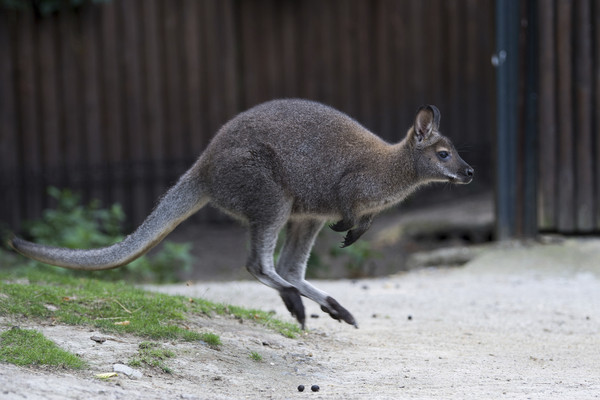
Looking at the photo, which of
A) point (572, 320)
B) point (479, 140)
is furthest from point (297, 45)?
point (572, 320)

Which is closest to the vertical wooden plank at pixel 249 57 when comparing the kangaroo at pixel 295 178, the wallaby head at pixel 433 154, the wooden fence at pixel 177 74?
the wooden fence at pixel 177 74

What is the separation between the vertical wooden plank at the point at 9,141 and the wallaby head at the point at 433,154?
7.57 meters

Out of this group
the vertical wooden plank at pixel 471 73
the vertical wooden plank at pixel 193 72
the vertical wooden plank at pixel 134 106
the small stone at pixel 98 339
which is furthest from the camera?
the vertical wooden plank at pixel 471 73

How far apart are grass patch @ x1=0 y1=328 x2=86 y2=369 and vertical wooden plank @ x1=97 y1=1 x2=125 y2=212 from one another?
→ 7680 millimetres

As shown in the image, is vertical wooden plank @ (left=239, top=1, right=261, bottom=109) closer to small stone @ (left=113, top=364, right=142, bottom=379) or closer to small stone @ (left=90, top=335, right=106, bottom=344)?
small stone @ (left=90, top=335, right=106, bottom=344)

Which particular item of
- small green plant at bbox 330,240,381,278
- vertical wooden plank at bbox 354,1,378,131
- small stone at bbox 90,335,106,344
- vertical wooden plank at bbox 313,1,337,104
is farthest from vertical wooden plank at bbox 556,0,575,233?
small stone at bbox 90,335,106,344

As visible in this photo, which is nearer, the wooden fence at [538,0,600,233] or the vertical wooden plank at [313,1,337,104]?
the wooden fence at [538,0,600,233]

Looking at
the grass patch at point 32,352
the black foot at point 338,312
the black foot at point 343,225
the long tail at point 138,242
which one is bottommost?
the black foot at point 338,312

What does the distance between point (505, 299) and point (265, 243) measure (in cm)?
296

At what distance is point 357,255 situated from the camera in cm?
1023

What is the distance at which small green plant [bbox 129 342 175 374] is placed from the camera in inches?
191

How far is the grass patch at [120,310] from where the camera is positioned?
17.9 feet

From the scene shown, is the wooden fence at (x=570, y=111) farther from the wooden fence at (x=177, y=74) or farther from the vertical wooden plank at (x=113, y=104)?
the vertical wooden plank at (x=113, y=104)

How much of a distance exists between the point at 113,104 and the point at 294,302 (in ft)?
24.1
